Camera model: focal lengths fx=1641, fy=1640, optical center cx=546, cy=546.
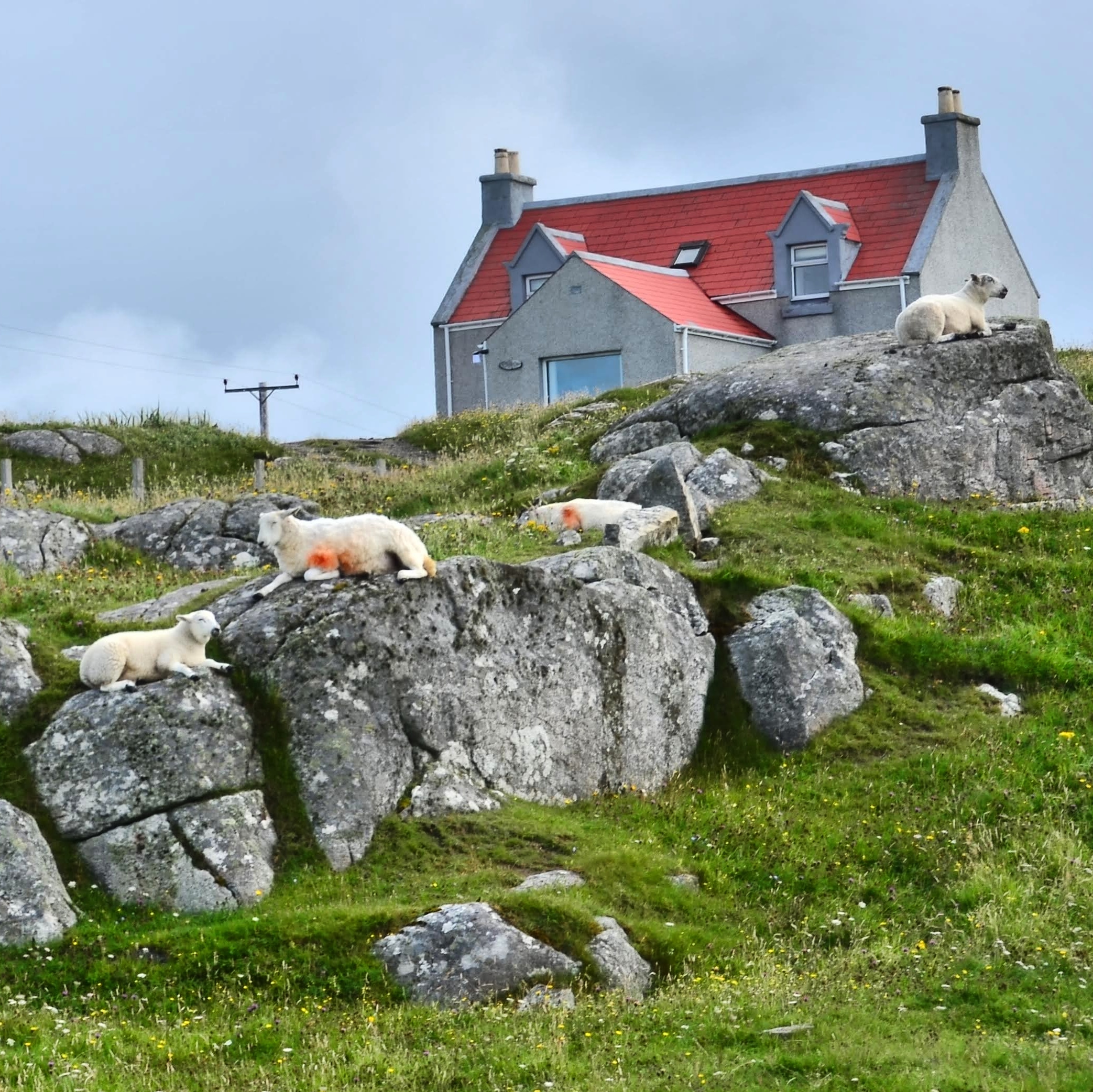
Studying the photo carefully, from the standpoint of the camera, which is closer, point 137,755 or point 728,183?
point 137,755

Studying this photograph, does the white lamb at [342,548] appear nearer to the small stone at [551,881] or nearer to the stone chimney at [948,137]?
the small stone at [551,881]

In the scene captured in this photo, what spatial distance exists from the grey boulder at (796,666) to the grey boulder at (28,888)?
28.3 feet

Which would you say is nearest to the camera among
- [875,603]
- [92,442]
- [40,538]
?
[875,603]

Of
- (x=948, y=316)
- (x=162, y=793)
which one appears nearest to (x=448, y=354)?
(x=948, y=316)

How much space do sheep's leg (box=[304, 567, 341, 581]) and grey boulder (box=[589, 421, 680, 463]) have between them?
1236 centimetres

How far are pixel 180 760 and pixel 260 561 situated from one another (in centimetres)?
1297

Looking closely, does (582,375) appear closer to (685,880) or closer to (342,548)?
(342,548)

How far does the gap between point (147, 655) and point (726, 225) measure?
1602 inches

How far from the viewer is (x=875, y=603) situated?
71.8 ft

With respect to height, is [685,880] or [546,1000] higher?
[685,880]

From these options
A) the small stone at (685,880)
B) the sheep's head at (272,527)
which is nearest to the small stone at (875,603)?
the small stone at (685,880)

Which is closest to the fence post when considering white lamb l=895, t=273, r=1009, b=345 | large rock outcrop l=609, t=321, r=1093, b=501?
large rock outcrop l=609, t=321, r=1093, b=501

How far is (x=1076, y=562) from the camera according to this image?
77.9 ft

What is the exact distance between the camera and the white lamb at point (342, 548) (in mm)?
17641
